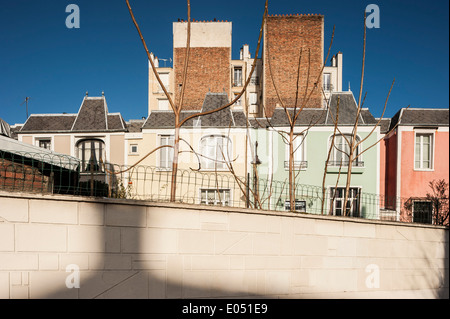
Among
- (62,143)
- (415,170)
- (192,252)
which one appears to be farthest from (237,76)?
(192,252)

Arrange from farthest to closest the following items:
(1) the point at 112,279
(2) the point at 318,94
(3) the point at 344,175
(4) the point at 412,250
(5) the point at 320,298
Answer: (2) the point at 318,94, (3) the point at 344,175, (4) the point at 412,250, (5) the point at 320,298, (1) the point at 112,279

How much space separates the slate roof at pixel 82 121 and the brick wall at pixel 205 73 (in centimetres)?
788

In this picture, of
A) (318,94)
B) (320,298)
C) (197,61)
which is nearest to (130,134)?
(197,61)

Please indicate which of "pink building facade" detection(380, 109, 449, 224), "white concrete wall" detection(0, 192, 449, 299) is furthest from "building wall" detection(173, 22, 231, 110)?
"white concrete wall" detection(0, 192, 449, 299)

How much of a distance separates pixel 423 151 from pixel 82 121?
59.1 ft

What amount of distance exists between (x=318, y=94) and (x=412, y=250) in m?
17.1

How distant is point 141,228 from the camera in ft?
12.4

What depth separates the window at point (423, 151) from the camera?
1407 cm

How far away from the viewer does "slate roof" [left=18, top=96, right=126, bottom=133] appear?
47.3 feet

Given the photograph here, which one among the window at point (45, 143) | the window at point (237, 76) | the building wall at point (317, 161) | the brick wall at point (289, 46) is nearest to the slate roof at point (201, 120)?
the building wall at point (317, 161)

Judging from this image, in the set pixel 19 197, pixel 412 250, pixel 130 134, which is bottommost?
pixel 412 250

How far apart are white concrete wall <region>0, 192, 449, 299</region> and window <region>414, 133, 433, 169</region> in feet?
35.3

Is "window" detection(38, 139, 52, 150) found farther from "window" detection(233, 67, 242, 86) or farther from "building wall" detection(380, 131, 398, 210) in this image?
"window" detection(233, 67, 242, 86)
